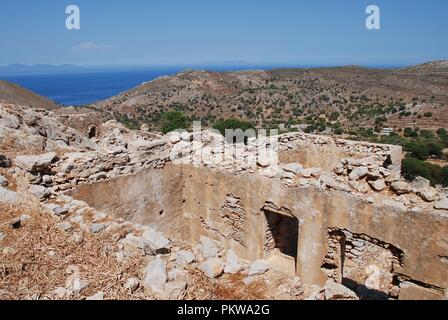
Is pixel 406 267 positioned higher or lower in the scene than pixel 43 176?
lower

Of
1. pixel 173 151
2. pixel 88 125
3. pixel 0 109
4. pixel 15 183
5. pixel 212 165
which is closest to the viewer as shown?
pixel 15 183

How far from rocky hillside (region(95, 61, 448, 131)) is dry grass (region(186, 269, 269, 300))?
38.0 m

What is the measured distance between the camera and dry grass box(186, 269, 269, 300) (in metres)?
4.92

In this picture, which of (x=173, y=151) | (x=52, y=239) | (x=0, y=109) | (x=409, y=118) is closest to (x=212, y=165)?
(x=173, y=151)

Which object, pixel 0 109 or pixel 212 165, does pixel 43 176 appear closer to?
pixel 212 165

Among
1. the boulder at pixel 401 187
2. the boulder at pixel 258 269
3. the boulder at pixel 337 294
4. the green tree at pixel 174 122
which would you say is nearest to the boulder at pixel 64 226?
the boulder at pixel 258 269

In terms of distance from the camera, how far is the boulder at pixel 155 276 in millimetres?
4828

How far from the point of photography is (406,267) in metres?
6.97

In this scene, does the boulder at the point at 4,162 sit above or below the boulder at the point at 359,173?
above

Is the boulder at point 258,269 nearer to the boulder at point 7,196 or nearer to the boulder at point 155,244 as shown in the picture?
the boulder at point 155,244

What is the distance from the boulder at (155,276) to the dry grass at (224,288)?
37 centimetres

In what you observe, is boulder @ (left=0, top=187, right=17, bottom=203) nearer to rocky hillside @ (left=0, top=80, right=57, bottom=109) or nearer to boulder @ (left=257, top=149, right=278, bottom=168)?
boulder @ (left=257, top=149, right=278, bottom=168)

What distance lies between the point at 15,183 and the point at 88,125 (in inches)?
351

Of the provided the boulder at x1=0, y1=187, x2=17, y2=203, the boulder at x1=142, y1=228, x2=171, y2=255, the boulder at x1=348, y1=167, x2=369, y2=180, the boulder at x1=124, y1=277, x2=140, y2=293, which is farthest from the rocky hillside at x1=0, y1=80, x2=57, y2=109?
the boulder at x1=124, y1=277, x2=140, y2=293
